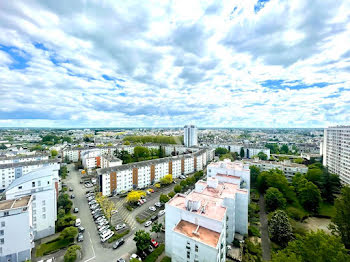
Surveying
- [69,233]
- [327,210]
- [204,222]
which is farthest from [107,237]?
[327,210]

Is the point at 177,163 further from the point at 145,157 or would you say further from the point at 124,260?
the point at 124,260

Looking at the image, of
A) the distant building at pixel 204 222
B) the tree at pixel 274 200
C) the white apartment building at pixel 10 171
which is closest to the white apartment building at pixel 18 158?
the white apartment building at pixel 10 171

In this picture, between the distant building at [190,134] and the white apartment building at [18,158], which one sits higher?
the distant building at [190,134]

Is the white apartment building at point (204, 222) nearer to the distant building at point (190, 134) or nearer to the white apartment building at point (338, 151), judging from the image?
the white apartment building at point (338, 151)

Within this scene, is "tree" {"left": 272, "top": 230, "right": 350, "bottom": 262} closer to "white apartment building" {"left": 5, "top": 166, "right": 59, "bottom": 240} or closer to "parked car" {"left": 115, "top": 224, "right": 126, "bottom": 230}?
"parked car" {"left": 115, "top": 224, "right": 126, "bottom": 230}

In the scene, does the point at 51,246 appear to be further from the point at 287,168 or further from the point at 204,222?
the point at 287,168

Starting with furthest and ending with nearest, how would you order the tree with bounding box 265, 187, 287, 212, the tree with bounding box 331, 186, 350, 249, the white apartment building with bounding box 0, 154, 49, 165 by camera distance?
the white apartment building with bounding box 0, 154, 49, 165
the tree with bounding box 265, 187, 287, 212
the tree with bounding box 331, 186, 350, 249

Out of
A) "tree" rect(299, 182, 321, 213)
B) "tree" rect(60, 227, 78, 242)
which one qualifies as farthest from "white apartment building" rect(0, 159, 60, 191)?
"tree" rect(299, 182, 321, 213)
